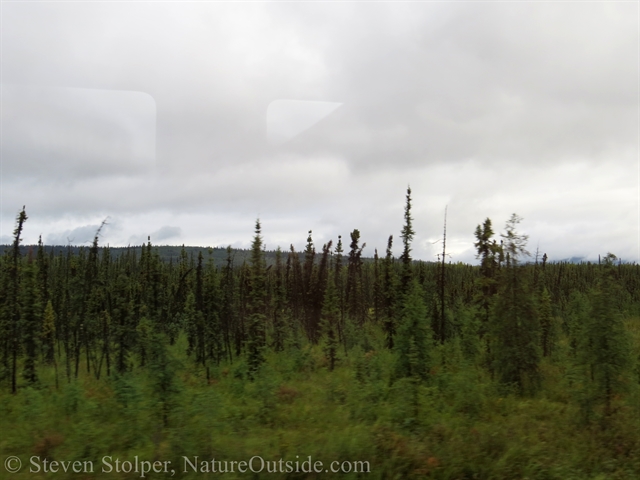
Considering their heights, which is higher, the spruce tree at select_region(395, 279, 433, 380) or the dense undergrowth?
the spruce tree at select_region(395, 279, 433, 380)

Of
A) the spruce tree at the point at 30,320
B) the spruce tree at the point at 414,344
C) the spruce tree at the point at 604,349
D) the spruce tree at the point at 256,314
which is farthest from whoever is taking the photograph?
the spruce tree at the point at 256,314

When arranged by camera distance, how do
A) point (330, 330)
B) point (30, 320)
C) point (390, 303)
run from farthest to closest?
1. point (390, 303)
2. point (330, 330)
3. point (30, 320)

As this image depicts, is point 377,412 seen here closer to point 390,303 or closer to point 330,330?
point 330,330

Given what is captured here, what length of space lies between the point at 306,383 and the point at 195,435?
1116cm

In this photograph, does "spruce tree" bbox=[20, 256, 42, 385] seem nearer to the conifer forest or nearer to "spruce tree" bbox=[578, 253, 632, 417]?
the conifer forest

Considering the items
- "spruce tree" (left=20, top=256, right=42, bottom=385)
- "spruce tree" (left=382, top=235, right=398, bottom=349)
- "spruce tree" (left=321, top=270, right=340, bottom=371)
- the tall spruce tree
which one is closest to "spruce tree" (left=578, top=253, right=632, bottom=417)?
the tall spruce tree

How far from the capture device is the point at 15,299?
22.1 metres

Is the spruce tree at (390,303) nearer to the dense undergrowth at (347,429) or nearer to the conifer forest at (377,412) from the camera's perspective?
the conifer forest at (377,412)

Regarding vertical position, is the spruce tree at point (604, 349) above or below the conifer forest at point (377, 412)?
above

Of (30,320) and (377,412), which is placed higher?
(30,320)

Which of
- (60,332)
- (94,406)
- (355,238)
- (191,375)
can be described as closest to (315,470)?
(94,406)

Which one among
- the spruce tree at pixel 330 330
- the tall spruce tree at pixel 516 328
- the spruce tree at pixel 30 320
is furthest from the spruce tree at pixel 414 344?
the spruce tree at pixel 30 320

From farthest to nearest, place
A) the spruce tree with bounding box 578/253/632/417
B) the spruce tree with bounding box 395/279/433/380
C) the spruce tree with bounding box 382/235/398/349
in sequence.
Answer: the spruce tree with bounding box 382/235/398/349, the spruce tree with bounding box 395/279/433/380, the spruce tree with bounding box 578/253/632/417

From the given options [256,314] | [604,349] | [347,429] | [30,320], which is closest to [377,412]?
[347,429]
